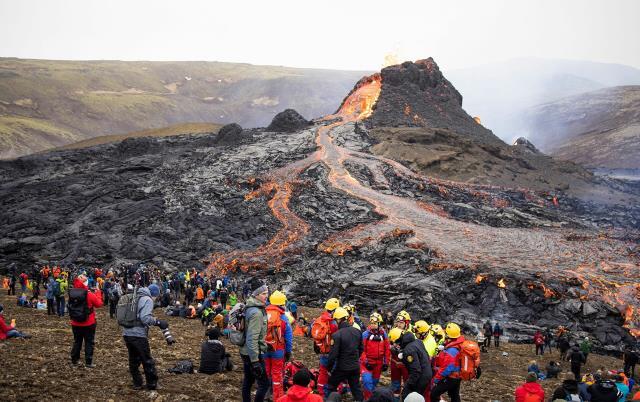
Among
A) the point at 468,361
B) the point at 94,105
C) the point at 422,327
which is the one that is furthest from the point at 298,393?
the point at 94,105

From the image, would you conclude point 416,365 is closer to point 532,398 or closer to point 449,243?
point 532,398

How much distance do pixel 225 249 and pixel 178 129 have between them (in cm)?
4688

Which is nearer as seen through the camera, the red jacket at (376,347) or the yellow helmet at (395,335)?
the yellow helmet at (395,335)

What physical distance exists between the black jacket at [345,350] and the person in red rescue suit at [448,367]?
4.95ft

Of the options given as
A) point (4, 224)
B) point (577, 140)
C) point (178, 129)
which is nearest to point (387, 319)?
point (4, 224)

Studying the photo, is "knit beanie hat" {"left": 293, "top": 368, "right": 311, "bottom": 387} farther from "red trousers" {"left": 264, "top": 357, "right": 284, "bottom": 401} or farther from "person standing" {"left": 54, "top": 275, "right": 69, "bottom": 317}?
"person standing" {"left": 54, "top": 275, "right": 69, "bottom": 317}

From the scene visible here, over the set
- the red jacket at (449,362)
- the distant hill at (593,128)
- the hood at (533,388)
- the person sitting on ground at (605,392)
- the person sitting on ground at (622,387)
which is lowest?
the person sitting on ground at (622,387)

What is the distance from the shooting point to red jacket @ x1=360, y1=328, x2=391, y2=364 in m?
10.5

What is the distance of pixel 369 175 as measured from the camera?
182ft

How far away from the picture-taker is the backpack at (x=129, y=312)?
991 centimetres

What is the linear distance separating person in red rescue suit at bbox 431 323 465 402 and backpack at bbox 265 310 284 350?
2.97m

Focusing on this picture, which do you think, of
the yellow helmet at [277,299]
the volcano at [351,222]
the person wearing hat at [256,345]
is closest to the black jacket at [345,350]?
the yellow helmet at [277,299]

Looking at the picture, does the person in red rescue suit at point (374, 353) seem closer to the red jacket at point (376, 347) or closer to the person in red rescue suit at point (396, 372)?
the red jacket at point (376, 347)

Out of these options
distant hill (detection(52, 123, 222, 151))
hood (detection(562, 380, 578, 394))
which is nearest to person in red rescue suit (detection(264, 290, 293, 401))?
hood (detection(562, 380, 578, 394))
